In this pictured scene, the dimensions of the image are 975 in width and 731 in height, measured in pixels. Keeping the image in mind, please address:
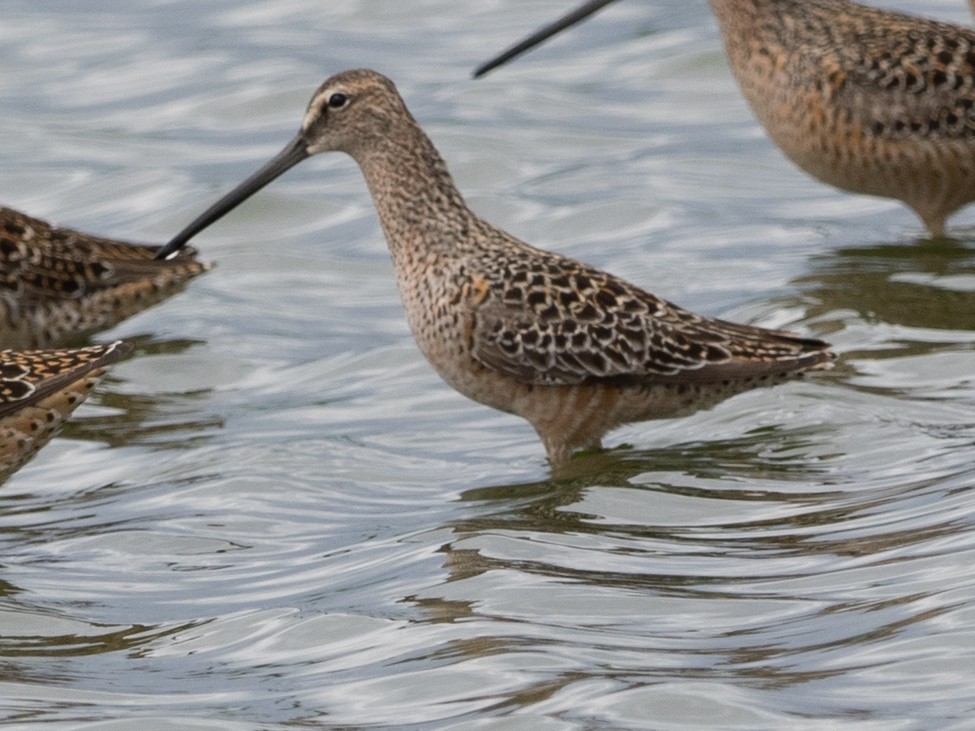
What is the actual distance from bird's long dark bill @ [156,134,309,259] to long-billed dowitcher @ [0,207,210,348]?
0.44 meters

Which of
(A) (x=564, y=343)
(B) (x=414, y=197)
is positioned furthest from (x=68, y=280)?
(A) (x=564, y=343)

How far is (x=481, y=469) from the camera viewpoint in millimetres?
7074

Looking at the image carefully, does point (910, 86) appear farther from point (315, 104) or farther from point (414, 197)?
point (315, 104)

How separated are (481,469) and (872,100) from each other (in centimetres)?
264

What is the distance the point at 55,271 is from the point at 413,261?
2270mm

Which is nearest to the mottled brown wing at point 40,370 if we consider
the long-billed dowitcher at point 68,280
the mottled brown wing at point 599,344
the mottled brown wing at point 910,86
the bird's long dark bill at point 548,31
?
the mottled brown wing at point 599,344

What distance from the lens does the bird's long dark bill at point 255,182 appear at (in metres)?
7.76

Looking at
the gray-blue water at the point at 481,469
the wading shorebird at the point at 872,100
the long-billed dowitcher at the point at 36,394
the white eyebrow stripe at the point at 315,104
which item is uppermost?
the white eyebrow stripe at the point at 315,104

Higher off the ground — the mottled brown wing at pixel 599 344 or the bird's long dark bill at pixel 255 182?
the bird's long dark bill at pixel 255 182

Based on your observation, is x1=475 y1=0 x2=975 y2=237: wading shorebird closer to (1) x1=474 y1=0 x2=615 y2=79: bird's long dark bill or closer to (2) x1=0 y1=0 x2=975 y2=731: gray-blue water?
(2) x1=0 y1=0 x2=975 y2=731: gray-blue water

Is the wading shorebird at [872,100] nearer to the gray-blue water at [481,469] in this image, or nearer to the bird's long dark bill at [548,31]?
the gray-blue water at [481,469]

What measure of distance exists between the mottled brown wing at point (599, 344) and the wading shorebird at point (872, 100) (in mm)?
2088

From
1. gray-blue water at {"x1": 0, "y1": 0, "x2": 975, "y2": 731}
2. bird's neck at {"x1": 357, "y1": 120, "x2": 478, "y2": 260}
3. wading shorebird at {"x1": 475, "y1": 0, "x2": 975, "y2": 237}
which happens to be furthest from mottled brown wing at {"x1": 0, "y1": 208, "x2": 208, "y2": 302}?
wading shorebird at {"x1": 475, "y1": 0, "x2": 975, "y2": 237}

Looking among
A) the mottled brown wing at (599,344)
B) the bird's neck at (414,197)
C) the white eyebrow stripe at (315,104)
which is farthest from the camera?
the white eyebrow stripe at (315,104)
